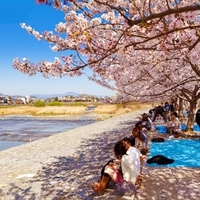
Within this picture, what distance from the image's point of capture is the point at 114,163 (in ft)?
21.5

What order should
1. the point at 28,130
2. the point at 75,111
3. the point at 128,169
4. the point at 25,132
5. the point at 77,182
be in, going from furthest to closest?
the point at 75,111, the point at 28,130, the point at 25,132, the point at 77,182, the point at 128,169

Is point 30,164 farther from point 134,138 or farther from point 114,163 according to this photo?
point 114,163

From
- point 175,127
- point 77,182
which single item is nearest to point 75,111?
point 175,127

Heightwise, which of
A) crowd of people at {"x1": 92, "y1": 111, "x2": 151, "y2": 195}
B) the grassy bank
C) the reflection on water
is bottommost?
the reflection on water

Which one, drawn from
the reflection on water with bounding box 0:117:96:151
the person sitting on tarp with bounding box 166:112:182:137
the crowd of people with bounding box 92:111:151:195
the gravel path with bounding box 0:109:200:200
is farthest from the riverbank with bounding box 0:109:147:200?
the reflection on water with bounding box 0:117:96:151

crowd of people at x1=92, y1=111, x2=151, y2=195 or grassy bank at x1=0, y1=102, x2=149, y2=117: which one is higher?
crowd of people at x1=92, y1=111, x2=151, y2=195

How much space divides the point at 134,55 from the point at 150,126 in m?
8.98

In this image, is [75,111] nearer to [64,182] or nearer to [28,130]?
[28,130]

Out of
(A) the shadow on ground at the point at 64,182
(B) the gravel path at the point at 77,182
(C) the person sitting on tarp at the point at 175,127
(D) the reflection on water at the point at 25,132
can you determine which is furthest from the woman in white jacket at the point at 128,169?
(D) the reflection on water at the point at 25,132

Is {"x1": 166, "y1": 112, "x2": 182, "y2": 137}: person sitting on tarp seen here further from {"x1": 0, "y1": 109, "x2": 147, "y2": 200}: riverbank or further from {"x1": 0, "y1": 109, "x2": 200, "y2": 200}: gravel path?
{"x1": 0, "y1": 109, "x2": 200, "y2": 200}: gravel path

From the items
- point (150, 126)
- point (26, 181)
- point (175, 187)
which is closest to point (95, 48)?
point (175, 187)

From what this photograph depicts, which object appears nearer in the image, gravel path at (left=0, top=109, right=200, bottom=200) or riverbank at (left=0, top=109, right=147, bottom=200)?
gravel path at (left=0, top=109, right=200, bottom=200)

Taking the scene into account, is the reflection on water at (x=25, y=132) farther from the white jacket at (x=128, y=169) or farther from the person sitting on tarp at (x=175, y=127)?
the white jacket at (x=128, y=169)

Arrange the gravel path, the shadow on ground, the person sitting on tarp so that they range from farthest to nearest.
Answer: the person sitting on tarp → the shadow on ground → the gravel path
